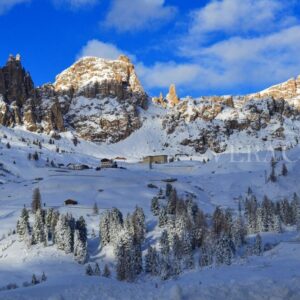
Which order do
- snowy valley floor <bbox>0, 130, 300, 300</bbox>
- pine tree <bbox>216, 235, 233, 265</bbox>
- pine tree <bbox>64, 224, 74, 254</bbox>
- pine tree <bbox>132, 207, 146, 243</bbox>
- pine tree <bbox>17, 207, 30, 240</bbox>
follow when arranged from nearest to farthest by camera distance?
1. snowy valley floor <bbox>0, 130, 300, 300</bbox>
2. pine tree <bbox>216, 235, 233, 265</bbox>
3. pine tree <bbox>64, 224, 74, 254</bbox>
4. pine tree <bbox>132, 207, 146, 243</bbox>
5. pine tree <bbox>17, 207, 30, 240</bbox>

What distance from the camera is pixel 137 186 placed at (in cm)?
16975

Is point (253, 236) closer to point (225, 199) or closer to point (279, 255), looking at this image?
point (279, 255)

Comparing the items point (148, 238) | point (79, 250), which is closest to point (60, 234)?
point (79, 250)

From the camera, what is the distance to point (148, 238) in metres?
101

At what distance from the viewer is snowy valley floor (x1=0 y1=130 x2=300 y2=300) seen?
31.0 m

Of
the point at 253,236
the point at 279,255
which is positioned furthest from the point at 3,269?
the point at 253,236

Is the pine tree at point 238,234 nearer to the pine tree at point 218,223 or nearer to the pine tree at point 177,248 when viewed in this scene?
the pine tree at point 218,223

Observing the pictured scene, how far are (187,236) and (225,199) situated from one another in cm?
7391

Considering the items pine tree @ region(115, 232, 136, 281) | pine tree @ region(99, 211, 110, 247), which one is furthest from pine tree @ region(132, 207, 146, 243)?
pine tree @ region(115, 232, 136, 281)

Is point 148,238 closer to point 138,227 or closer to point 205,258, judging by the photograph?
point 138,227

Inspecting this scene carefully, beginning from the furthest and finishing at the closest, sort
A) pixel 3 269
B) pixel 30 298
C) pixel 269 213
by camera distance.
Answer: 1. pixel 269 213
2. pixel 3 269
3. pixel 30 298

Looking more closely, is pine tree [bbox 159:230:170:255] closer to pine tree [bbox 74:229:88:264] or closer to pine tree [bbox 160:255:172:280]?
pine tree [bbox 160:255:172:280]

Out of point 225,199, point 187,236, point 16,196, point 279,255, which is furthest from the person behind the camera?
point 225,199

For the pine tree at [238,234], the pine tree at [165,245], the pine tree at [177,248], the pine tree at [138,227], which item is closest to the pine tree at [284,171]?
the pine tree at [238,234]
